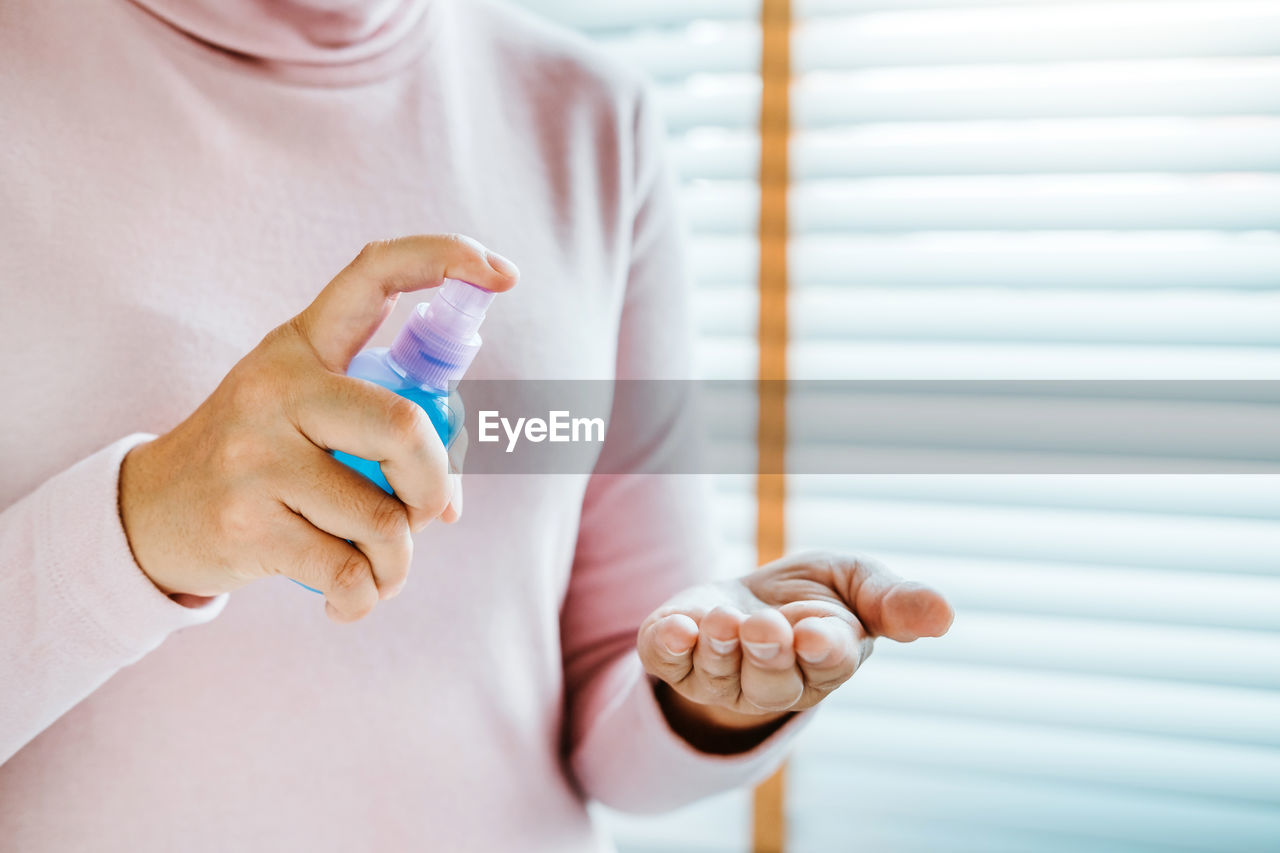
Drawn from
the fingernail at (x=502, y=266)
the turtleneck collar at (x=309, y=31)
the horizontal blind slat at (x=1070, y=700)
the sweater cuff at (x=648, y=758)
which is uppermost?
the turtleneck collar at (x=309, y=31)

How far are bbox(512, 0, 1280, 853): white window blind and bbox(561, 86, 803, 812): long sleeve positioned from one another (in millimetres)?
286

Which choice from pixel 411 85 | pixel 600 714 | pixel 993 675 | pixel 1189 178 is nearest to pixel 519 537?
pixel 600 714

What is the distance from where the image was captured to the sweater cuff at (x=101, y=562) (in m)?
0.35

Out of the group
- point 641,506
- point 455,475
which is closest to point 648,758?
point 641,506

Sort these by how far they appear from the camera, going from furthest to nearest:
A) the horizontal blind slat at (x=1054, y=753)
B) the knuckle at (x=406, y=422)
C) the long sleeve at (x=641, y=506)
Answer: the horizontal blind slat at (x=1054, y=753)
the long sleeve at (x=641, y=506)
the knuckle at (x=406, y=422)

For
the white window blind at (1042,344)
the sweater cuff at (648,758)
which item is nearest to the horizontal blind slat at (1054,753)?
the white window blind at (1042,344)

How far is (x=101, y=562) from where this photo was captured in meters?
0.35

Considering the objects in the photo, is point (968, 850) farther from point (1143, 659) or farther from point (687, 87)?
point (687, 87)

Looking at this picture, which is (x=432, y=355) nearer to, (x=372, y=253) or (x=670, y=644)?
(x=372, y=253)

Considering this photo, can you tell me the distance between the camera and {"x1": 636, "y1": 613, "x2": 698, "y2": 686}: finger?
1.22ft

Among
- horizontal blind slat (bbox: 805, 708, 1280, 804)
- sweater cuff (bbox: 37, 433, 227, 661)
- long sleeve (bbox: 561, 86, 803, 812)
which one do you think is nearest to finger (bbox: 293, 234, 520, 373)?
sweater cuff (bbox: 37, 433, 227, 661)

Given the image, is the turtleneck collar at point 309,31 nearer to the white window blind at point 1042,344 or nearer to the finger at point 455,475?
the finger at point 455,475

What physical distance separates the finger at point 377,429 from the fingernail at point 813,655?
0.54 feet

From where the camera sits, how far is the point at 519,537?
54 centimetres
